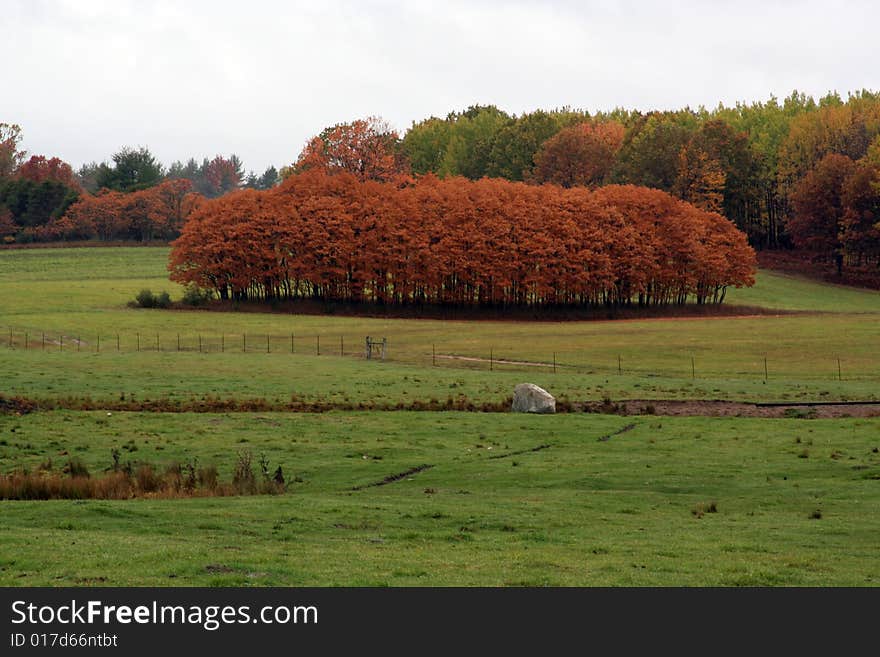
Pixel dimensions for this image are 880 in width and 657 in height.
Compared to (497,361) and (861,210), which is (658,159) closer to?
(861,210)

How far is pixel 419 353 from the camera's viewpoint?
273ft

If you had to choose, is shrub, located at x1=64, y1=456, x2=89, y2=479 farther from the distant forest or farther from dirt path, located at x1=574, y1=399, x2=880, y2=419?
the distant forest

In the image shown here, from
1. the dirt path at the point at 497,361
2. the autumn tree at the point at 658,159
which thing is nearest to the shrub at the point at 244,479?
the dirt path at the point at 497,361

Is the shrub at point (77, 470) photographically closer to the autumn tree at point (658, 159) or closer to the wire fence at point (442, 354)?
the wire fence at point (442, 354)

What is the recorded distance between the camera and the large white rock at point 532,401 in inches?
1953

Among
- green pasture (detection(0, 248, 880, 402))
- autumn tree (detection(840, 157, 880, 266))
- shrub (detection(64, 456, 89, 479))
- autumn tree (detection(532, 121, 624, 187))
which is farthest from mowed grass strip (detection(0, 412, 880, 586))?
autumn tree (detection(532, 121, 624, 187))

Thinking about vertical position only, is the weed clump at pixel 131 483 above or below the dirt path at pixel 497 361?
above

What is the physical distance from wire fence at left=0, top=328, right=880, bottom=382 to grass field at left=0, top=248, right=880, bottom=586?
0.47 m

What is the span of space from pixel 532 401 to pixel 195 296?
280 ft

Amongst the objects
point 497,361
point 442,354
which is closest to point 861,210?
point 442,354

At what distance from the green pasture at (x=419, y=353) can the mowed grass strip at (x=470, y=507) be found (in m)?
11.9

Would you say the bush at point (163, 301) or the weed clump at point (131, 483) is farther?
the bush at point (163, 301)

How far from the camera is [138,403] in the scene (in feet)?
169

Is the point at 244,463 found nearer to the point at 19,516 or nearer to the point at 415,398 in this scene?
the point at 19,516
